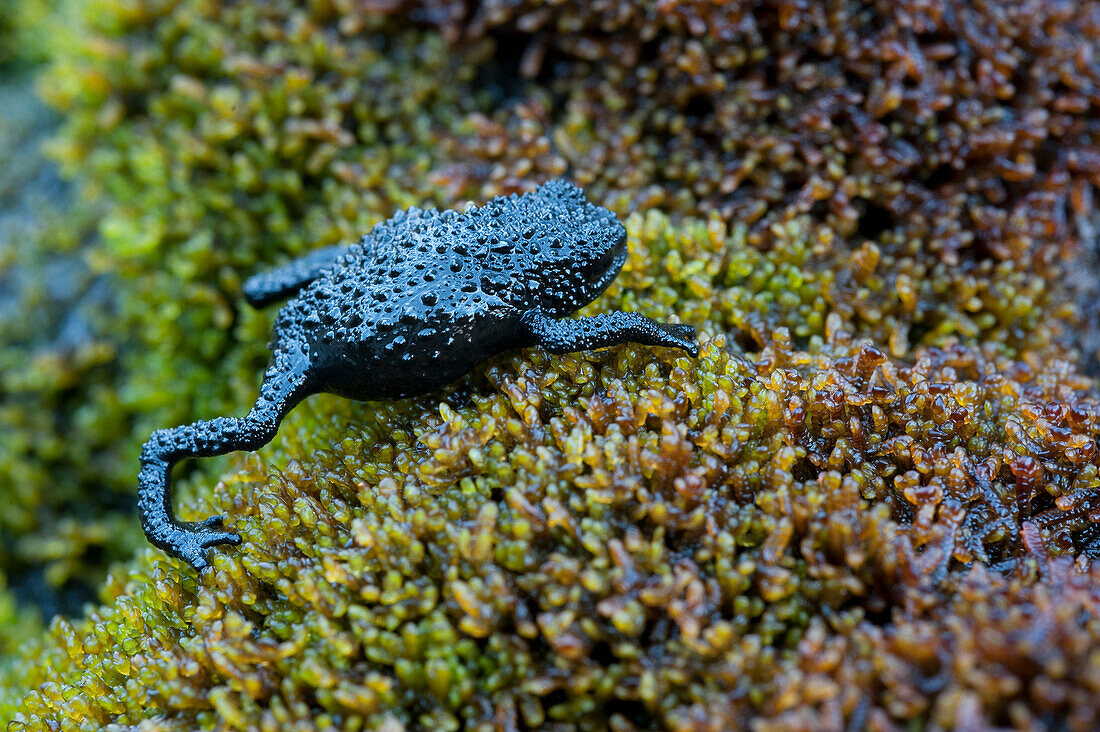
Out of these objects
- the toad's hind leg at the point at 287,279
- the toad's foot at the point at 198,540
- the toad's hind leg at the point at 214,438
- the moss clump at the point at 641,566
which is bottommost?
the moss clump at the point at 641,566

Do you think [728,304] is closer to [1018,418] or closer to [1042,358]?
[1018,418]

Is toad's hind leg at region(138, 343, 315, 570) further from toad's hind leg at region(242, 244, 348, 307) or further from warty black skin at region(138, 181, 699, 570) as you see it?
toad's hind leg at region(242, 244, 348, 307)

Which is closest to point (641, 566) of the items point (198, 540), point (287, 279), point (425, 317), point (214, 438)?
point (425, 317)

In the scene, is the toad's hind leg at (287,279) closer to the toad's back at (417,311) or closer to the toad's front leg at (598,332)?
the toad's back at (417,311)

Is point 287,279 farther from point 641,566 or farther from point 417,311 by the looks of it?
point 641,566

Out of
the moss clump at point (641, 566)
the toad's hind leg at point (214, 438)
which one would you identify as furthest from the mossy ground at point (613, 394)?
the toad's hind leg at point (214, 438)

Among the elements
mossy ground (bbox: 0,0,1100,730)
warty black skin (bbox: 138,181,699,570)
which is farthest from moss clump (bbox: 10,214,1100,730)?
warty black skin (bbox: 138,181,699,570)

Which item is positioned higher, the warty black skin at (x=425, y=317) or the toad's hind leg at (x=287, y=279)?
the toad's hind leg at (x=287, y=279)

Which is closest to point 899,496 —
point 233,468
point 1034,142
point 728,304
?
point 728,304
